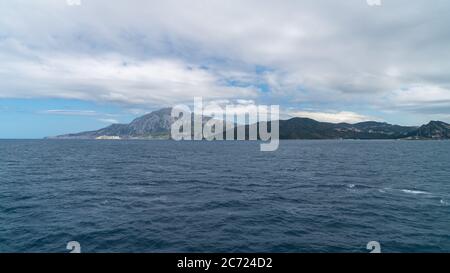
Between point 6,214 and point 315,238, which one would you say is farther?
point 6,214

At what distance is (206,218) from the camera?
33.9m

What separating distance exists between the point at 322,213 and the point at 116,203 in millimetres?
30662

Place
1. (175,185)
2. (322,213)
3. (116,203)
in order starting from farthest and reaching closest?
(175,185) < (116,203) < (322,213)

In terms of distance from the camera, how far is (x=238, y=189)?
172 feet

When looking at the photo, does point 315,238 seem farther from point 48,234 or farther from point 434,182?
point 434,182

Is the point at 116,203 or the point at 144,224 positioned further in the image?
the point at 116,203
